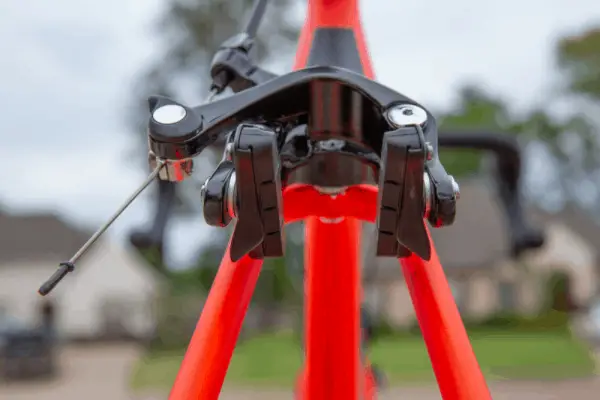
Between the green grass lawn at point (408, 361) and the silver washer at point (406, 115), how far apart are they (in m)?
7.15

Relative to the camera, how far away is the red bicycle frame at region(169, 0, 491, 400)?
3.18 feet

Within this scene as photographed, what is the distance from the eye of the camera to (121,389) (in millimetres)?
8492

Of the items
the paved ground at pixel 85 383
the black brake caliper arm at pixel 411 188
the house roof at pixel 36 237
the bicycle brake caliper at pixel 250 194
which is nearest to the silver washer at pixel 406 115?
the black brake caliper arm at pixel 411 188

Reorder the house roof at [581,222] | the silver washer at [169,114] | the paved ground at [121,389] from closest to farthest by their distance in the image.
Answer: the silver washer at [169,114]
the paved ground at [121,389]
the house roof at [581,222]

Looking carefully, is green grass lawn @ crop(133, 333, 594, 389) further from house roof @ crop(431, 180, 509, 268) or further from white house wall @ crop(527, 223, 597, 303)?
white house wall @ crop(527, 223, 597, 303)

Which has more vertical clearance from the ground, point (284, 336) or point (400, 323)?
point (400, 323)

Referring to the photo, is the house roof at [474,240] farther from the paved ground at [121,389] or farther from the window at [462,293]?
the paved ground at [121,389]

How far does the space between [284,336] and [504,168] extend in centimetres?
1195

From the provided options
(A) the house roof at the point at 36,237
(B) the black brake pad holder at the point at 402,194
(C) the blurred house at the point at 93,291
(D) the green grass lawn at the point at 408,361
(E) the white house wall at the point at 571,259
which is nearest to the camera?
(B) the black brake pad holder at the point at 402,194

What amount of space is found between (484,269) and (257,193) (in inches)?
679

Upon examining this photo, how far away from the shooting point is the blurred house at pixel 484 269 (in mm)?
17188

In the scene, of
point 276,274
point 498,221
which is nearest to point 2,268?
point 276,274

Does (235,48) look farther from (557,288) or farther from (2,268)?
(2,268)

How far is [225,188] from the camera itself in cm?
83
